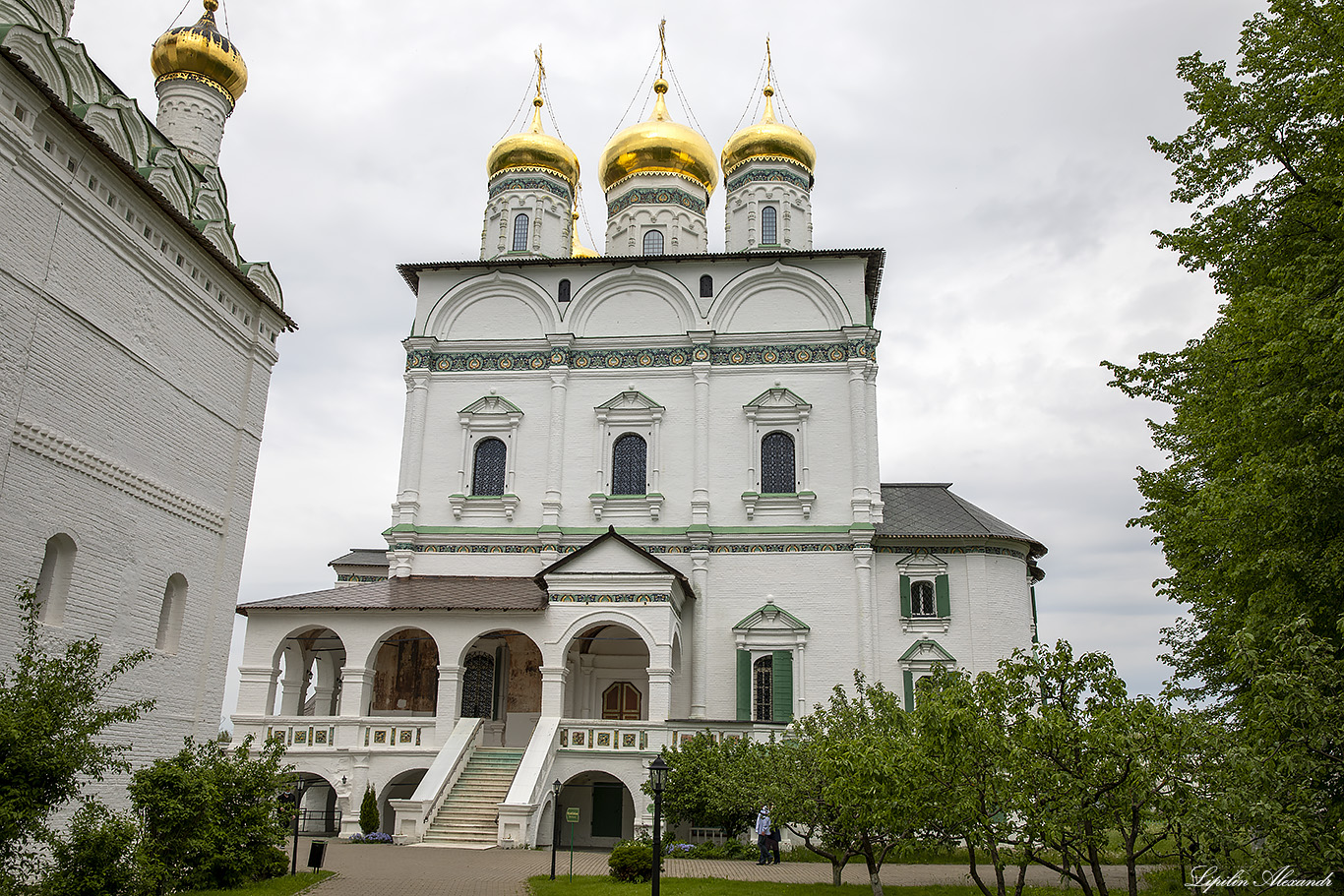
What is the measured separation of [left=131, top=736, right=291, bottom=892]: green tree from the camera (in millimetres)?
10750

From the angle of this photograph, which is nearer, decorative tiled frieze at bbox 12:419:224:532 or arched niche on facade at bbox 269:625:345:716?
decorative tiled frieze at bbox 12:419:224:532

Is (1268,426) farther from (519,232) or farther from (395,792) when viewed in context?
(519,232)

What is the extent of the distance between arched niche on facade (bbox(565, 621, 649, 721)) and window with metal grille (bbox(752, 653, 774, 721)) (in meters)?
2.43

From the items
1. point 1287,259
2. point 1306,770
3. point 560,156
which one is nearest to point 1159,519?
point 1287,259

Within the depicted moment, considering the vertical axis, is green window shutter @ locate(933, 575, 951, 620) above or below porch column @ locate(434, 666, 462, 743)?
above

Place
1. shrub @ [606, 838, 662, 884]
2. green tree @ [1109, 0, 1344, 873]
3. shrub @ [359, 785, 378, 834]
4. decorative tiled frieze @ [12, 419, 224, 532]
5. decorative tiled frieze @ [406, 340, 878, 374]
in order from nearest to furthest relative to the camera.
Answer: green tree @ [1109, 0, 1344, 873]
decorative tiled frieze @ [12, 419, 224, 532]
shrub @ [606, 838, 662, 884]
shrub @ [359, 785, 378, 834]
decorative tiled frieze @ [406, 340, 878, 374]

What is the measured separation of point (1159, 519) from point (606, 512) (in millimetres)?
13186

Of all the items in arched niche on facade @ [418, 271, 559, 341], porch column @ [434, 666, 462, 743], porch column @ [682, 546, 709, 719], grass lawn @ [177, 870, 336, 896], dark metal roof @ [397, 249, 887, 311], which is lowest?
grass lawn @ [177, 870, 336, 896]

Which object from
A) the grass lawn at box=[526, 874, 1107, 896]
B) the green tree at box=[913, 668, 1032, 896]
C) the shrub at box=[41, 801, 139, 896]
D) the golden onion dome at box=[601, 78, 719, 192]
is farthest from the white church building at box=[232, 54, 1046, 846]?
the green tree at box=[913, 668, 1032, 896]

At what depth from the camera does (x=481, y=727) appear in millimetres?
19891

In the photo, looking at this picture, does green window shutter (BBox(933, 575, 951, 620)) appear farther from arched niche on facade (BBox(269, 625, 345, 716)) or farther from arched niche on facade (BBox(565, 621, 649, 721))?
arched niche on facade (BBox(269, 625, 345, 716))

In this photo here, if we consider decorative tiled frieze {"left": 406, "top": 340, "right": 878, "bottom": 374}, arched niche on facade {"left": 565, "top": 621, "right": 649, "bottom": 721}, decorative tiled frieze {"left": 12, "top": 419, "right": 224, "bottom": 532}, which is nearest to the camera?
decorative tiled frieze {"left": 12, "top": 419, "right": 224, "bottom": 532}

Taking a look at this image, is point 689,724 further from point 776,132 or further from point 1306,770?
point 776,132

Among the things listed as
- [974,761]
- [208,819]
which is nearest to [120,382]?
[208,819]
